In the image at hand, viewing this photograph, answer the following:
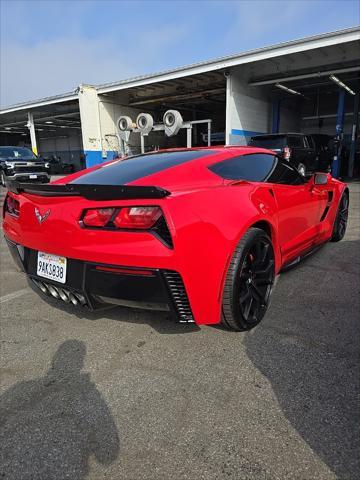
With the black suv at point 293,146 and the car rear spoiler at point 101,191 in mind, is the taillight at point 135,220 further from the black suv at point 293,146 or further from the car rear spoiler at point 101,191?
the black suv at point 293,146

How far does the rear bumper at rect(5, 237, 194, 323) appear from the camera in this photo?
80.7 inches

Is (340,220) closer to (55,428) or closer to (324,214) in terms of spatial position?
(324,214)

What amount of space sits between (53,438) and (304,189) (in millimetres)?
2962

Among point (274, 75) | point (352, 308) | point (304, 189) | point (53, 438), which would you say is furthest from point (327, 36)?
point (53, 438)

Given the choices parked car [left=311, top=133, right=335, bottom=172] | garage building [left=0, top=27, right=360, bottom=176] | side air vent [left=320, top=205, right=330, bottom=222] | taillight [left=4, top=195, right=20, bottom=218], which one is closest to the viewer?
taillight [left=4, top=195, right=20, bottom=218]

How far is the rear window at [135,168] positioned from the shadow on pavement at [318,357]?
140cm

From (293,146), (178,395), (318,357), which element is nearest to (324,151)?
(293,146)

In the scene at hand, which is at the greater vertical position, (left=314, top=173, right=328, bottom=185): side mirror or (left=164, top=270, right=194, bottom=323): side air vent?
(left=314, top=173, right=328, bottom=185): side mirror

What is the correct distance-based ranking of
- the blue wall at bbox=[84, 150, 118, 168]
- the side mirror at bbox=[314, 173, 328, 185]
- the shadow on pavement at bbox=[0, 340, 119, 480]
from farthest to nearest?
the blue wall at bbox=[84, 150, 118, 168] < the side mirror at bbox=[314, 173, 328, 185] < the shadow on pavement at bbox=[0, 340, 119, 480]

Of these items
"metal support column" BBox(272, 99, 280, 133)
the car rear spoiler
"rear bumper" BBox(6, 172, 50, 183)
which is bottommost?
"rear bumper" BBox(6, 172, 50, 183)

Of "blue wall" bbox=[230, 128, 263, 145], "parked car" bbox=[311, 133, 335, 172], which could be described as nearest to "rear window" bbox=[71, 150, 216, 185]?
"parked car" bbox=[311, 133, 335, 172]

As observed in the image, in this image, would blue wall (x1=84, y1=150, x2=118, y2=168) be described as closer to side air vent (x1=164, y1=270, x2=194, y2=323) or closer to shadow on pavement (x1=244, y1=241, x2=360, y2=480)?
shadow on pavement (x1=244, y1=241, x2=360, y2=480)

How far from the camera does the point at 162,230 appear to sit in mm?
2047

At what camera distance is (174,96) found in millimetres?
21391
